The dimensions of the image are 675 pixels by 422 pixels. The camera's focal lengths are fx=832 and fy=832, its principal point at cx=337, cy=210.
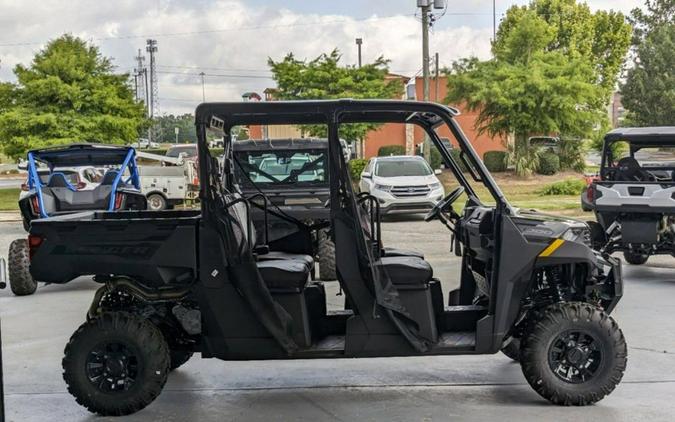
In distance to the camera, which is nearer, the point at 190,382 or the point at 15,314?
the point at 190,382

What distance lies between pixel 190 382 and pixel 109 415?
90 centimetres

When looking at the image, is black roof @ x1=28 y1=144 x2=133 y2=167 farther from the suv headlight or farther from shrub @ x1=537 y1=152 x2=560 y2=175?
shrub @ x1=537 y1=152 x2=560 y2=175

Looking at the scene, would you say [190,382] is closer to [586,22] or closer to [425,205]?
[425,205]

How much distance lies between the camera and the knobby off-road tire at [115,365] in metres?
5.43

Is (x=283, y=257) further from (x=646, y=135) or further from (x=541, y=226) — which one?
(x=646, y=135)


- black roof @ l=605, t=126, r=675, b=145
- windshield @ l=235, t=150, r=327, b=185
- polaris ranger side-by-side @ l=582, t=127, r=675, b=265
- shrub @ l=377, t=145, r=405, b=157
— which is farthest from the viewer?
shrub @ l=377, t=145, r=405, b=157

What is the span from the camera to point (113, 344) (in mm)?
5484

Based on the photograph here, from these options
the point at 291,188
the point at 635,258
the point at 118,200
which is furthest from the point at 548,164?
the point at 291,188

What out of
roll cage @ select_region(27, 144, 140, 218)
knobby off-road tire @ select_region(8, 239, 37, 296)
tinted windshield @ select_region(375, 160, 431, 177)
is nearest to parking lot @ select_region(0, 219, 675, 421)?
knobby off-road tire @ select_region(8, 239, 37, 296)

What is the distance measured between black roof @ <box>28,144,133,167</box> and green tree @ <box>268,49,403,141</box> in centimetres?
1961

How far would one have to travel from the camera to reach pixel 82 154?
11.7m

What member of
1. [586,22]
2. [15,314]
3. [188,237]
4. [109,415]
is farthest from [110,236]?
[586,22]

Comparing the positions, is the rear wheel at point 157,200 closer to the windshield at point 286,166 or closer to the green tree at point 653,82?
the windshield at point 286,166

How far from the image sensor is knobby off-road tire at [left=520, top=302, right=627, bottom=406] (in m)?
5.43
